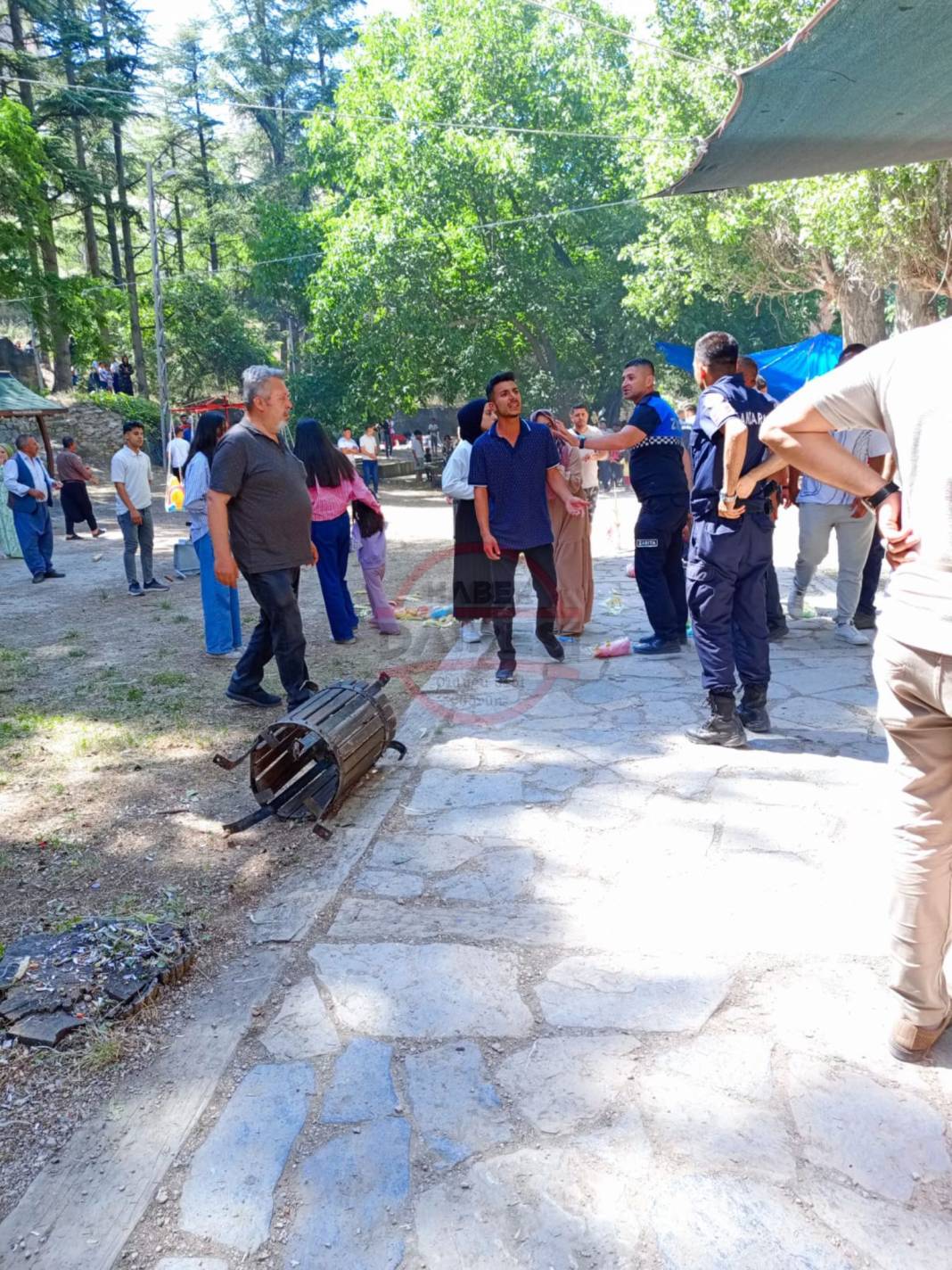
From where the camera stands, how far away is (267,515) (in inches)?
206

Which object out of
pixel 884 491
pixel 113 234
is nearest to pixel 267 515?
pixel 884 491

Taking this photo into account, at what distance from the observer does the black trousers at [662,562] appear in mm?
6586

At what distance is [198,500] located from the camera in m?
7.63

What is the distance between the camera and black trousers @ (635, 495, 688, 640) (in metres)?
6.59

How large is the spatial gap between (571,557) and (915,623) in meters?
5.10

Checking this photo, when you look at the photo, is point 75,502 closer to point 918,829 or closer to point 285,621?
point 285,621

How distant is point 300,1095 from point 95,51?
41567mm

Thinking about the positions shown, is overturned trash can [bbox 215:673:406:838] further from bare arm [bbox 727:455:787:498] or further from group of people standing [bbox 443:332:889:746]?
bare arm [bbox 727:455:787:498]

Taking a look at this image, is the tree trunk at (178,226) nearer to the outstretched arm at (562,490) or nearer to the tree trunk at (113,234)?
the tree trunk at (113,234)

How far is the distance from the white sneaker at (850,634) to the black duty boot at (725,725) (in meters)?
2.34

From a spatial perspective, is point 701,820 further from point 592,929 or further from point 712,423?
point 712,423

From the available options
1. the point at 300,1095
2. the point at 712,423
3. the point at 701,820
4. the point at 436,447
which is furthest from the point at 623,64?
the point at 300,1095

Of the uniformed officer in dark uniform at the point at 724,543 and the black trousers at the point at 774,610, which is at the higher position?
the uniformed officer in dark uniform at the point at 724,543

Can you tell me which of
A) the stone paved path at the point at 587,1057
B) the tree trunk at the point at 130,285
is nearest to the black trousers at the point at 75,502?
the stone paved path at the point at 587,1057
